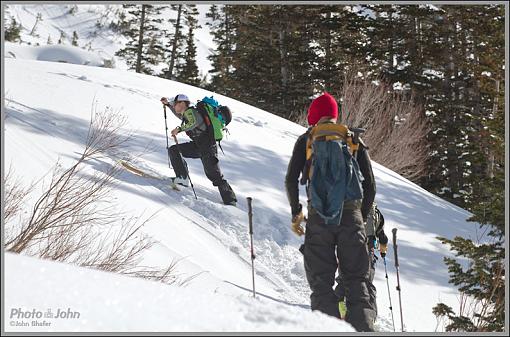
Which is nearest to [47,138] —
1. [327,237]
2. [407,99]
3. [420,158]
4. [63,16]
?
[327,237]

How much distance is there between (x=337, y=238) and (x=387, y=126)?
748 inches

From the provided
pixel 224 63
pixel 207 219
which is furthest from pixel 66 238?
pixel 224 63

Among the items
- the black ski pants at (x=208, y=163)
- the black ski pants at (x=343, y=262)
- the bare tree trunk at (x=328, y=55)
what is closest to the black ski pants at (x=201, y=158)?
the black ski pants at (x=208, y=163)

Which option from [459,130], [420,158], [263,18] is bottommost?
[420,158]

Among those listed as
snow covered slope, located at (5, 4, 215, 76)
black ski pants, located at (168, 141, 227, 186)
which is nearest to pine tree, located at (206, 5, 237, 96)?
black ski pants, located at (168, 141, 227, 186)

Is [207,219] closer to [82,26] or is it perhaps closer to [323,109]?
[323,109]

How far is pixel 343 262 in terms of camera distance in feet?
13.9

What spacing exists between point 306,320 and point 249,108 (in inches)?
599

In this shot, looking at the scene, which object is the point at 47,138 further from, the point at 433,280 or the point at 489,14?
the point at 489,14

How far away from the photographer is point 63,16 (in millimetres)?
86688

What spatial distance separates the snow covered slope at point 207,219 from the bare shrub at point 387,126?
764 centimetres

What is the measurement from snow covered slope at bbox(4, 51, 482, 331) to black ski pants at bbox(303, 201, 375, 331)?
0.89m

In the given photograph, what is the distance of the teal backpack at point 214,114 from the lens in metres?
8.43

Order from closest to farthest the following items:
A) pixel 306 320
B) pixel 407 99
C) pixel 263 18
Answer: pixel 306 320, pixel 407 99, pixel 263 18
